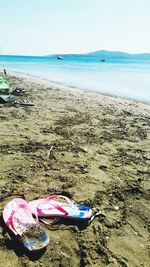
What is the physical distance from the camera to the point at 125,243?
3564 mm

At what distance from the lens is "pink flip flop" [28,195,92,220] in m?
3.92

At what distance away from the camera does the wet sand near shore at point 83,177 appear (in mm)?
3293

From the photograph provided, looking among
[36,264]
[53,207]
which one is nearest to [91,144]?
[53,207]

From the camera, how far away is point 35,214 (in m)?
3.86

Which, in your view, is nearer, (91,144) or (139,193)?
(139,193)

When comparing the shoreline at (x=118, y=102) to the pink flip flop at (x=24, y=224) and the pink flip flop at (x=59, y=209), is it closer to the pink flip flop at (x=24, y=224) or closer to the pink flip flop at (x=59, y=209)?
the pink flip flop at (x=59, y=209)

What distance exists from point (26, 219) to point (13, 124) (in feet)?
15.7

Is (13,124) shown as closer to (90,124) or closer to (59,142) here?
(59,142)

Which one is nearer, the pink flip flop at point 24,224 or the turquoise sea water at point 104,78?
the pink flip flop at point 24,224

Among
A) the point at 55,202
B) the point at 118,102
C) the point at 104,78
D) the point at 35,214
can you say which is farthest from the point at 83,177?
the point at 104,78

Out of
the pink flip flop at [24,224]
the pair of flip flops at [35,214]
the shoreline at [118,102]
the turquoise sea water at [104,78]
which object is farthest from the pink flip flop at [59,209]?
the turquoise sea water at [104,78]

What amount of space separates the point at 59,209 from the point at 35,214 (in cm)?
41

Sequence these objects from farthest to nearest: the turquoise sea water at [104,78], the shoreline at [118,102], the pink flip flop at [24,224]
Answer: the turquoise sea water at [104,78]
the shoreline at [118,102]
the pink flip flop at [24,224]

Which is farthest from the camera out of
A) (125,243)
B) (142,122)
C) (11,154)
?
(142,122)
